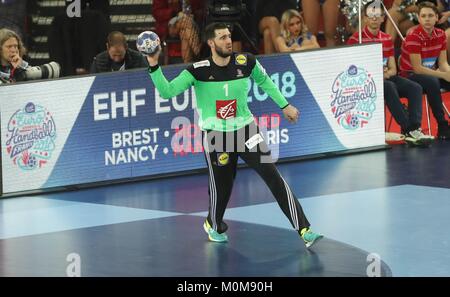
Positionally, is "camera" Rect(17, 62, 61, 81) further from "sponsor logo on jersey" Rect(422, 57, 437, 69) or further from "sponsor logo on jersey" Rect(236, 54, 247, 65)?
"sponsor logo on jersey" Rect(422, 57, 437, 69)

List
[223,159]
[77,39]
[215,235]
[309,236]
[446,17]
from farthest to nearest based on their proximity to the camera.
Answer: [446,17] → [77,39] → [215,235] → [223,159] → [309,236]

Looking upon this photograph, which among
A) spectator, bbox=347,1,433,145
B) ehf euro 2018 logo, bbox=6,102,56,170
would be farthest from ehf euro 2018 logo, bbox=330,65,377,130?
ehf euro 2018 logo, bbox=6,102,56,170

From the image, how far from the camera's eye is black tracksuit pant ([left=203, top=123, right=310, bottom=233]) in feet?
37.9

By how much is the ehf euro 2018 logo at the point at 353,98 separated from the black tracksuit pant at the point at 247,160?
483 cm

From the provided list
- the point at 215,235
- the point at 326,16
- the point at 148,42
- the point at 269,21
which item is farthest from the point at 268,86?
the point at 326,16

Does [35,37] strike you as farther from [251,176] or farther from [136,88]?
[251,176]

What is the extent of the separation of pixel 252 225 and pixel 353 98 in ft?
14.4

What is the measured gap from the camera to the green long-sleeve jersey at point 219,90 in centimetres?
1173

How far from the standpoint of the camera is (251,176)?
50.5ft

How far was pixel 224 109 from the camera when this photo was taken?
11.7 metres

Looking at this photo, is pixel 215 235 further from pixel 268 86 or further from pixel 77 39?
pixel 77 39

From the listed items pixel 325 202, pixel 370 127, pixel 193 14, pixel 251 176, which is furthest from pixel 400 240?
pixel 193 14

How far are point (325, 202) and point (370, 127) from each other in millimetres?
3294
